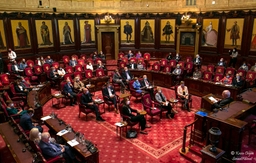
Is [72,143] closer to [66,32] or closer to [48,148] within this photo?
[48,148]

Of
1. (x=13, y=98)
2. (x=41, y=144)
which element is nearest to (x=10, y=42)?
(x=13, y=98)

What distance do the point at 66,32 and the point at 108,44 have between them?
133 inches

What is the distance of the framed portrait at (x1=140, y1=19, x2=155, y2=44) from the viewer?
17.7 m

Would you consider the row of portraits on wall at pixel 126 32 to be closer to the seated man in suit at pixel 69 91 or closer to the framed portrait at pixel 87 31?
the framed portrait at pixel 87 31

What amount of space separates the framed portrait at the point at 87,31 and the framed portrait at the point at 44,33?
7.51 feet

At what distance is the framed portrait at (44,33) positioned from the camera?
50.2 feet

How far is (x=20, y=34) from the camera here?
14.5 m

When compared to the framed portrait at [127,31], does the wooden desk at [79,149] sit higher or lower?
lower

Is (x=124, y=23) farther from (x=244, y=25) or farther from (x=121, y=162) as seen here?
(x=121, y=162)

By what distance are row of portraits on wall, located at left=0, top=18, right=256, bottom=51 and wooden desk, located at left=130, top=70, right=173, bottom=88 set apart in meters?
5.27

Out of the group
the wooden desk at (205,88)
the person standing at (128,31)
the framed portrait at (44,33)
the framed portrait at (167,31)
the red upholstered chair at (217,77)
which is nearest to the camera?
the wooden desk at (205,88)

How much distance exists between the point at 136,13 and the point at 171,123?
11.3m

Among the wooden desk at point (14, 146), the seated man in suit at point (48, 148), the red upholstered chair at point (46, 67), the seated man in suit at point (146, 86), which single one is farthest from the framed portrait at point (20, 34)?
A: the seated man in suit at point (48, 148)

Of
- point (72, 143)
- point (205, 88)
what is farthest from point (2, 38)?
point (205, 88)
